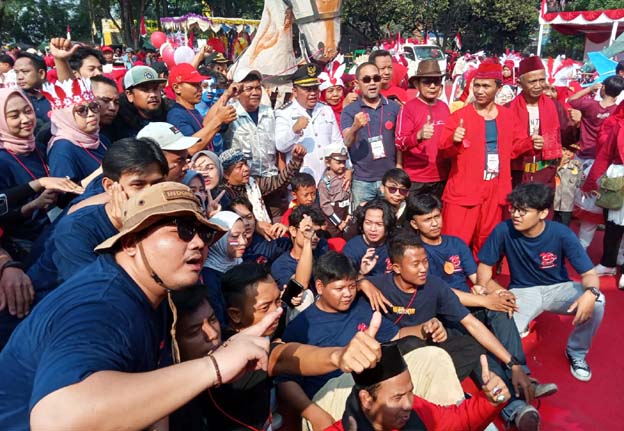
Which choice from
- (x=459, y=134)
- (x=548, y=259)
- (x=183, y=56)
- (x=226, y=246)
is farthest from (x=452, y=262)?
(x=183, y=56)

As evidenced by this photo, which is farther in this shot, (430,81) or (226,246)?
(430,81)

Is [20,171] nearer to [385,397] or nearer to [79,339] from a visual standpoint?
[79,339]

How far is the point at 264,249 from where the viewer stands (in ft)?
11.8

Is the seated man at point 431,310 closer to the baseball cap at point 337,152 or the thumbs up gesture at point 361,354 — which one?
the baseball cap at point 337,152

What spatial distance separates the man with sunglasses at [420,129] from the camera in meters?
4.40

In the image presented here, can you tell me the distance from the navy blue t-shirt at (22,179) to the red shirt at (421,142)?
2885mm

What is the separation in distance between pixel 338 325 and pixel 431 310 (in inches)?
26.7

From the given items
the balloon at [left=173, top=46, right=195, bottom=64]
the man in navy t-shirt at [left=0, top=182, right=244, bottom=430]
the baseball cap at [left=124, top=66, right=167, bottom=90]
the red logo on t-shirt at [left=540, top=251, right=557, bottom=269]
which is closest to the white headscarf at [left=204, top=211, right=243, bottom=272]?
the man in navy t-shirt at [left=0, top=182, right=244, bottom=430]

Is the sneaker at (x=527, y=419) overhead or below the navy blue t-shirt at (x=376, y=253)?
below

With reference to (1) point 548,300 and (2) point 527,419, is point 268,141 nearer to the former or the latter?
(1) point 548,300

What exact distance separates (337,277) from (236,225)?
0.68m

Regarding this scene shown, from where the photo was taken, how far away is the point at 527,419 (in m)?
2.69

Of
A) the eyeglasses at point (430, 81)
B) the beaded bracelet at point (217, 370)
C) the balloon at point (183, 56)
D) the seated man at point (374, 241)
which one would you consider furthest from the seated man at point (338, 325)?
the balloon at point (183, 56)

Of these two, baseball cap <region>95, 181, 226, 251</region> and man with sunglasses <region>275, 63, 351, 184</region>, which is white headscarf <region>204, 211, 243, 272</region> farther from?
man with sunglasses <region>275, 63, 351, 184</region>
